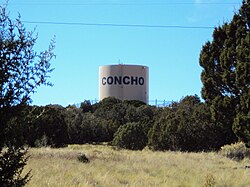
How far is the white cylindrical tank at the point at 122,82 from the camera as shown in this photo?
71188 millimetres

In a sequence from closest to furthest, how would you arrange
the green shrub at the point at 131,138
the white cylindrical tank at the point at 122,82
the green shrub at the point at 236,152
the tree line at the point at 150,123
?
1. the tree line at the point at 150,123
2. the green shrub at the point at 236,152
3. the green shrub at the point at 131,138
4. the white cylindrical tank at the point at 122,82

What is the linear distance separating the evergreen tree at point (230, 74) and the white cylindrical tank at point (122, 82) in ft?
135

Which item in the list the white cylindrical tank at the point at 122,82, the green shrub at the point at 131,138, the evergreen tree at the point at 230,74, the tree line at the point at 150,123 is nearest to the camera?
the tree line at the point at 150,123

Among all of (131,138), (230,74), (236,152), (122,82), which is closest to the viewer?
(230,74)

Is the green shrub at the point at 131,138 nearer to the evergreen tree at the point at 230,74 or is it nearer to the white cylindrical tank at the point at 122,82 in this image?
the evergreen tree at the point at 230,74

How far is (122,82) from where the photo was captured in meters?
71.9

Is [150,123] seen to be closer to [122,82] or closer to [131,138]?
[131,138]

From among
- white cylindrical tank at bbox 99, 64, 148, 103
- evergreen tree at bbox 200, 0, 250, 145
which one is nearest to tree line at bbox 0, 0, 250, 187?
evergreen tree at bbox 200, 0, 250, 145

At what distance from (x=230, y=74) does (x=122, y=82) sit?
150 feet

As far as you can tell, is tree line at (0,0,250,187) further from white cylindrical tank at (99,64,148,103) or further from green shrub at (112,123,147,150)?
white cylindrical tank at (99,64,148,103)

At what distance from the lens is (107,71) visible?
71.6 metres

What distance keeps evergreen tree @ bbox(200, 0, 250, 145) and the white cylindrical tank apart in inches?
1623

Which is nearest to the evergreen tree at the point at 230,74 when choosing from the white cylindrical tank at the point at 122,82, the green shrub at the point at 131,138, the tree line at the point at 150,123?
the tree line at the point at 150,123

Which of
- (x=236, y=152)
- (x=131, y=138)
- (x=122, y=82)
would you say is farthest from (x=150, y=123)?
(x=122, y=82)
